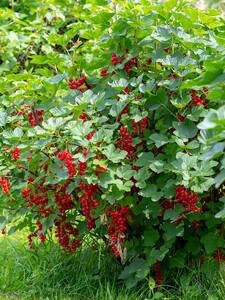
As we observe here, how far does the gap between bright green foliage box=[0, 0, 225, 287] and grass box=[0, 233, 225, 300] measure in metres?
0.11

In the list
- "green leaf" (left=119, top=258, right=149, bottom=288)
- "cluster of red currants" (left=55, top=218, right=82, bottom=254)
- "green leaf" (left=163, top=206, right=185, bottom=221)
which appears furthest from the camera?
"cluster of red currants" (left=55, top=218, right=82, bottom=254)

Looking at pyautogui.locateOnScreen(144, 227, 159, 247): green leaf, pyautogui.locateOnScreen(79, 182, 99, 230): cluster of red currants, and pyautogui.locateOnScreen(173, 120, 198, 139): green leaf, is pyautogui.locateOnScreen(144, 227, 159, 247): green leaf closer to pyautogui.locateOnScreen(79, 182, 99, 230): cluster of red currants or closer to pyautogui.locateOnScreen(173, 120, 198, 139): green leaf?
pyautogui.locateOnScreen(79, 182, 99, 230): cluster of red currants

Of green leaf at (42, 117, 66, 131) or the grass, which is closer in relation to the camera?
green leaf at (42, 117, 66, 131)

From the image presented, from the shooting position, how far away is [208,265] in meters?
2.59

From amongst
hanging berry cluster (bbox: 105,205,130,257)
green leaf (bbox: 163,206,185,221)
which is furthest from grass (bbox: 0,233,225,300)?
green leaf (bbox: 163,206,185,221)

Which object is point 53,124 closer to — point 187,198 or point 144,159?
point 144,159

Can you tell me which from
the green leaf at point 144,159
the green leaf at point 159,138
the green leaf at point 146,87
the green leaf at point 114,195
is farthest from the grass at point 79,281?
the green leaf at point 146,87

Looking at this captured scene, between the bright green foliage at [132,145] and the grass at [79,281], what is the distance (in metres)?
0.11

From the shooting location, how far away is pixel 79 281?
2822 mm

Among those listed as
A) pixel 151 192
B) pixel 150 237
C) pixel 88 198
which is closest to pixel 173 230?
pixel 150 237

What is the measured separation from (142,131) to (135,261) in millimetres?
791

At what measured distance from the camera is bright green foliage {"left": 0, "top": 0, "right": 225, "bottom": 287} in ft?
7.27

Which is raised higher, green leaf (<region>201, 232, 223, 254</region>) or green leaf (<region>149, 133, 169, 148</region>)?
green leaf (<region>149, 133, 169, 148</region>)

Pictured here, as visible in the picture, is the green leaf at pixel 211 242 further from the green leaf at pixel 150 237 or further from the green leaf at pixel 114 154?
the green leaf at pixel 114 154
